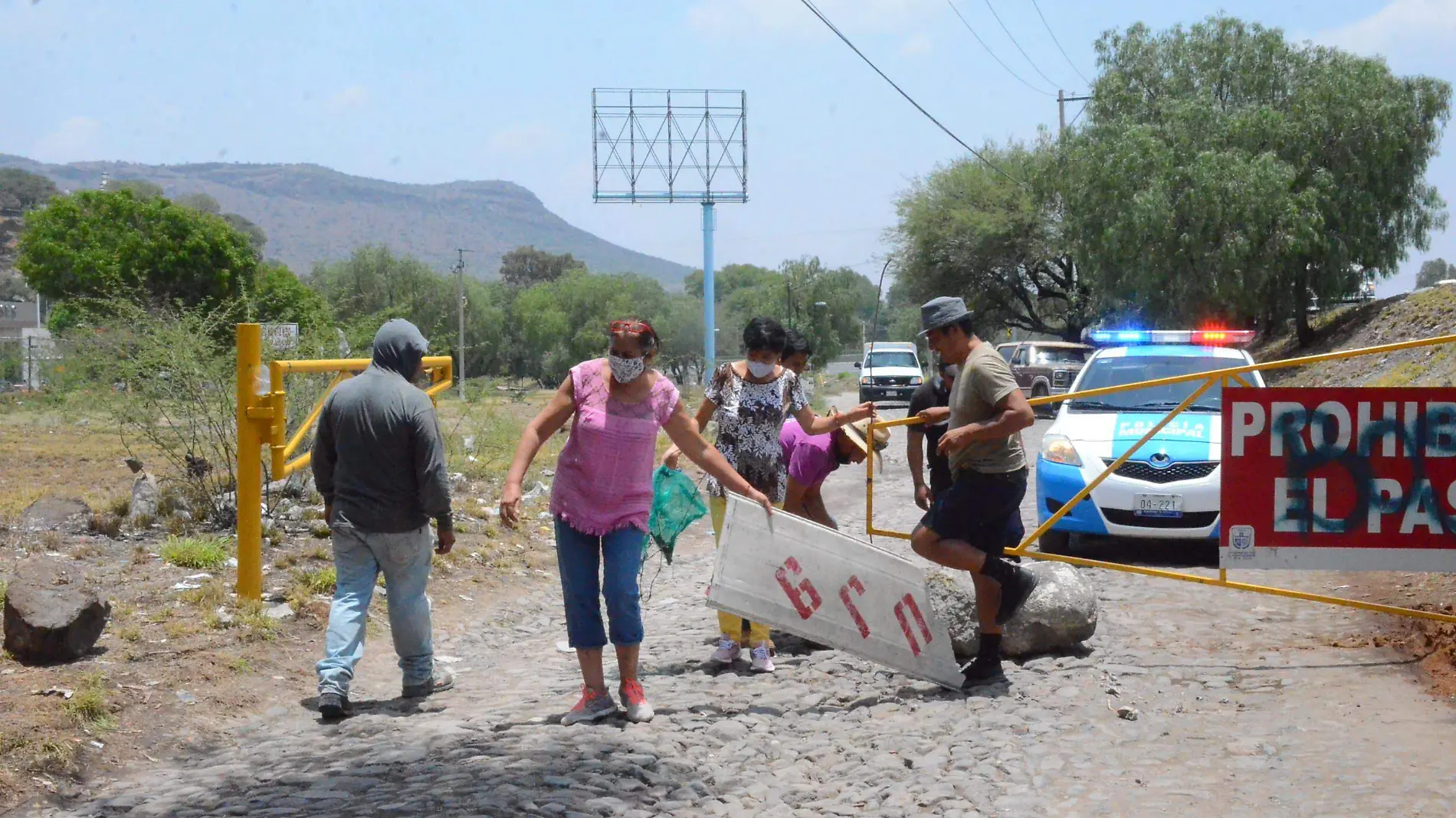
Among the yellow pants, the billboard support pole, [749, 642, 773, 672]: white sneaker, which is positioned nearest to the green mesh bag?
the yellow pants

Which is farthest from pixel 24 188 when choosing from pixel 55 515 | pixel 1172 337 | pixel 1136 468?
pixel 1136 468

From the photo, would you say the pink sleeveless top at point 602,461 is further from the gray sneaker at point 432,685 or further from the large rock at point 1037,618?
the large rock at point 1037,618

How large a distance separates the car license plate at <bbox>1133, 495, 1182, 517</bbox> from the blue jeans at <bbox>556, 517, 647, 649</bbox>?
4.67m

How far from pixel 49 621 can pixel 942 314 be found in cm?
427

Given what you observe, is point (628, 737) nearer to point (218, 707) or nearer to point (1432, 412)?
point (218, 707)

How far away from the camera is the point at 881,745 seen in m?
5.10

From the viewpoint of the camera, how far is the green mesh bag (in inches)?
247

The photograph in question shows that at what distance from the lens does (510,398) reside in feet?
51.0

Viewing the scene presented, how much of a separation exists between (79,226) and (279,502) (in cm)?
5024

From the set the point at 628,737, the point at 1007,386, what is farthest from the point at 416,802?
the point at 1007,386

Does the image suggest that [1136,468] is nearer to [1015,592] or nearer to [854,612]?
[1015,592]

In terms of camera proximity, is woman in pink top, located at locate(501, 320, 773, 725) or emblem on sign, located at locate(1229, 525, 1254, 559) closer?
woman in pink top, located at locate(501, 320, 773, 725)

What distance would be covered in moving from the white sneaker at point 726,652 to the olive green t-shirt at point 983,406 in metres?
Result: 1.44

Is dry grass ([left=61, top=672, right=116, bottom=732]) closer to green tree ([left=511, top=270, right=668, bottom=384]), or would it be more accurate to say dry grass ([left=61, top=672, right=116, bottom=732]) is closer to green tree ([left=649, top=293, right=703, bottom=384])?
green tree ([left=649, top=293, right=703, bottom=384])
